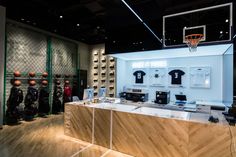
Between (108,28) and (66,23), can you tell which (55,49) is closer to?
(66,23)

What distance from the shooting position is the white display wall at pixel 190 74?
6.15 m

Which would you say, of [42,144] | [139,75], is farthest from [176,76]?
[42,144]

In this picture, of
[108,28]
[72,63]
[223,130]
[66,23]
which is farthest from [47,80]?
[223,130]

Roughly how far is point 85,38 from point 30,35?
8.71ft

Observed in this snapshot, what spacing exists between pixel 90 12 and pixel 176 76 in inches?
178

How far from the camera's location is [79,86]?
28.0 ft

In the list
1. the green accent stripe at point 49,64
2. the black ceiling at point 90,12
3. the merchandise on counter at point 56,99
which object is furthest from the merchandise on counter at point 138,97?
the green accent stripe at point 49,64

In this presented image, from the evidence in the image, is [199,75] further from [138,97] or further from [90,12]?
[90,12]

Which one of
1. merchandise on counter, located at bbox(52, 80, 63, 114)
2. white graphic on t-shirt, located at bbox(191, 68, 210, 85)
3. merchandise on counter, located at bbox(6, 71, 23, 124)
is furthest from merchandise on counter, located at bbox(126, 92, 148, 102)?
merchandise on counter, located at bbox(6, 71, 23, 124)

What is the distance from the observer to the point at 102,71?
8648 millimetres

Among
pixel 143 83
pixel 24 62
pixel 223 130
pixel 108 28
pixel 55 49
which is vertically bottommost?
pixel 223 130

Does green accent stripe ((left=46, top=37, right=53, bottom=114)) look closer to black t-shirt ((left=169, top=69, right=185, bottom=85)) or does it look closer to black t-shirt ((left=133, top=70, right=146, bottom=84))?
black t-shirt ((left=133, top=70, right=146, bottom=84))

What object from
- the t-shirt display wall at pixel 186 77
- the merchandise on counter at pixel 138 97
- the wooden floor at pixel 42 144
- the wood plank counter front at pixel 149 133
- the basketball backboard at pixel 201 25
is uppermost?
the basketball backboard at pixel 201 25

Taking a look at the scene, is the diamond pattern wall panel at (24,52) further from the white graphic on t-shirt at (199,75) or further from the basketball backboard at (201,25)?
the white graphic on t-shirt at (199,75)
